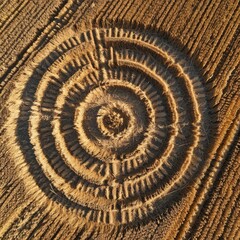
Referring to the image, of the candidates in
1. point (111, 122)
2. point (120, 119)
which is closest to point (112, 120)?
point (111, 122)

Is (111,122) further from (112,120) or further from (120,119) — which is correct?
(120,119)

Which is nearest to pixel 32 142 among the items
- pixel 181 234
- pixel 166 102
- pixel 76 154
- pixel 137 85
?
pixel 76 154

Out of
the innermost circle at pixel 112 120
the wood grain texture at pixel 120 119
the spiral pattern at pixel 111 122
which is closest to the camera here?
the wood grain texture at pixel 120 119

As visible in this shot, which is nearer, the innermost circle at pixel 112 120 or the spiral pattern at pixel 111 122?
the spiral pattern at pixel 111 122

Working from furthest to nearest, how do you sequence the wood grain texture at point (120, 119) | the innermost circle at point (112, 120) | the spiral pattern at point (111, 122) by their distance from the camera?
the innermost circle at point (112, 120) < the spiral pattern at point (111, 122) < the wood grain texture at point (120, 119)

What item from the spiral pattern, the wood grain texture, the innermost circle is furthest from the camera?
the innermost circle
